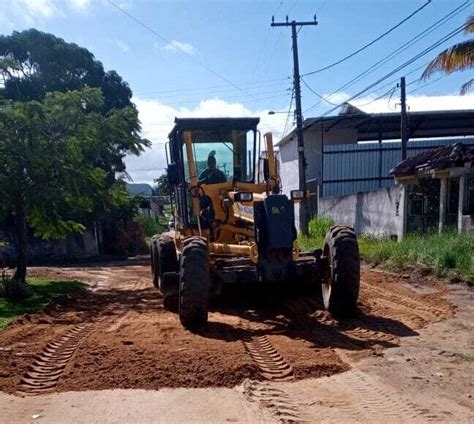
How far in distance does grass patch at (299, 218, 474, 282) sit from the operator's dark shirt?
213 inches

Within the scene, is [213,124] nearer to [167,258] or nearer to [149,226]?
[167,258]

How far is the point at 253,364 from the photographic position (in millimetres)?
6242

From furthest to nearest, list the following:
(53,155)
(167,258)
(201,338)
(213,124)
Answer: (53,155)
(167,258)
(213,124)
(201,338)

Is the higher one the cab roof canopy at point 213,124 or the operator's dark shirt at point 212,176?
the cab roof canopy at point 213,124

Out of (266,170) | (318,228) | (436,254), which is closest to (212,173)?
(266,170)

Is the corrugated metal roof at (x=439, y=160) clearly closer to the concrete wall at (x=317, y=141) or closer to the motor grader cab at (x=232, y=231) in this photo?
the motor grader cab at (x=232, y=231)

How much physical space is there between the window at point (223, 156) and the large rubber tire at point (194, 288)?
2572 millimetres

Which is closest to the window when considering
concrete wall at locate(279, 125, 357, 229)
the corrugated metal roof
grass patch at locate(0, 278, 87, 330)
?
grass patch at locate(0, 278, 87, 330)

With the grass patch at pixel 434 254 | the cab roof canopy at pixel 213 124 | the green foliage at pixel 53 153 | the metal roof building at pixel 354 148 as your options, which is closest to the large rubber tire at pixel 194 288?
the cab roof canopy at pixel 213 124

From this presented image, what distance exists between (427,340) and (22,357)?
4999 mm

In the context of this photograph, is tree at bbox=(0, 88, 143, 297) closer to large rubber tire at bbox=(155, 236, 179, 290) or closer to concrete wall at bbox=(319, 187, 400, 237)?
large rubber tire at bbox=(155, 236, 179, 290)

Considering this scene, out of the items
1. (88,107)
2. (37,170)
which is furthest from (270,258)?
(88,107)

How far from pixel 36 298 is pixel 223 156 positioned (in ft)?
17.2

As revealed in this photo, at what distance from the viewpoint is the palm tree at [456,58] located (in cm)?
1453
